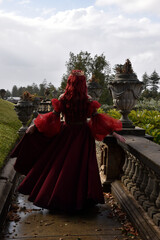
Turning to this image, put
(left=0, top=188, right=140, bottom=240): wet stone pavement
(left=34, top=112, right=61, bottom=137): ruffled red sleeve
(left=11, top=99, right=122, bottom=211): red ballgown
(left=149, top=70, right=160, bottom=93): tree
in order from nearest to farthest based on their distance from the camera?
(left=0, top=188, right=140, bottom=240): wet stone pavement
(left=11, top=99, right=122, bottom=211): red ballgown
(left=34, top=112, right=61, bottom=137): ruffled red sleeve
(left=149, top=70, right=160, bottom=93): tree

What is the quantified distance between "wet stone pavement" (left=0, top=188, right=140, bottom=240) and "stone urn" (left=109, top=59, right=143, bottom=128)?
1.48m

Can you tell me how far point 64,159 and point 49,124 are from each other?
510 millimetres

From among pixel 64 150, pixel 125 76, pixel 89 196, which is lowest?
pixel 89 196

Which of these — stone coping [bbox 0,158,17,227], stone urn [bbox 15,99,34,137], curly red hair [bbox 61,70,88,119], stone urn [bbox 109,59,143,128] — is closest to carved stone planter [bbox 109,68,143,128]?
stone urn [bbox 109,59,143,128]

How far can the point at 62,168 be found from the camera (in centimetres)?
337

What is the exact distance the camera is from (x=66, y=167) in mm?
3357

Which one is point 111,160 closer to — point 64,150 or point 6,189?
point 64,150

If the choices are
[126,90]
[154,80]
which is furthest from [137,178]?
[154,80]

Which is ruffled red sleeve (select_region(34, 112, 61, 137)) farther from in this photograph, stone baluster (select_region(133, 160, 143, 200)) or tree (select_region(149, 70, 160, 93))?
tree (select_region(149, 70, 160, 93))

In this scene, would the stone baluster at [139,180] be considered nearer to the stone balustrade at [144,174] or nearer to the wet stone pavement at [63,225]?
the stone balustrade at [144,174]

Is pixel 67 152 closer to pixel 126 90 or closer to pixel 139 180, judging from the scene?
pixel 139 180

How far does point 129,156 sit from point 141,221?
1.03 metres

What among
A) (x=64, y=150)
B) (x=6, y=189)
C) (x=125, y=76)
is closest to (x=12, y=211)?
(x=6, y=189)

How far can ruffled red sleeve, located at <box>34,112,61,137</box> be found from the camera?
350 cm
